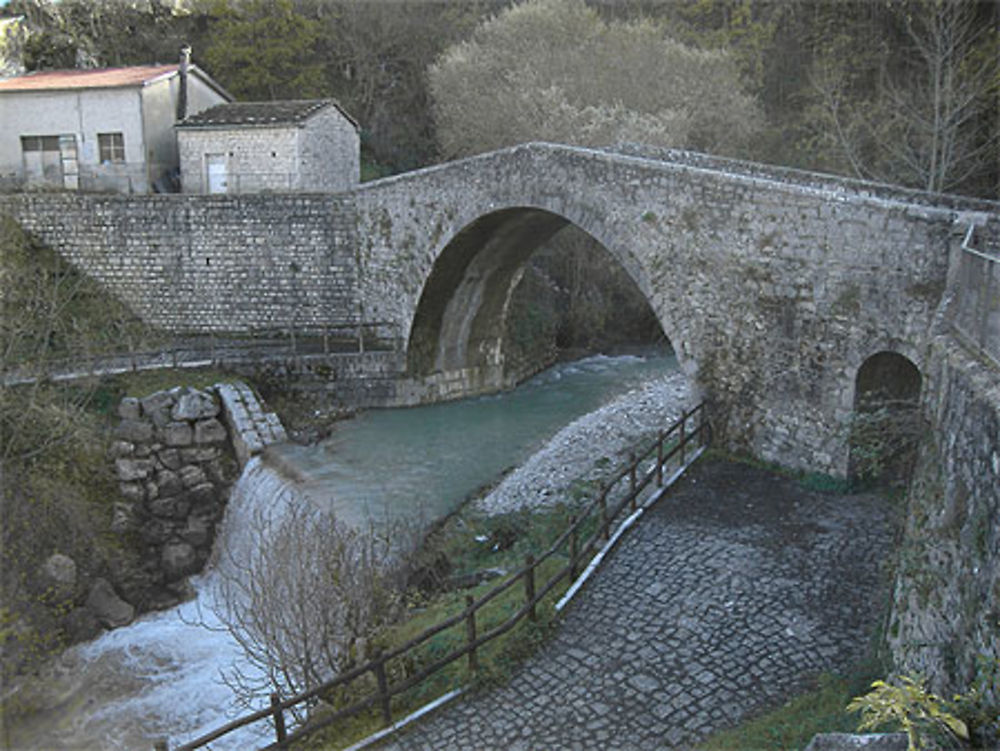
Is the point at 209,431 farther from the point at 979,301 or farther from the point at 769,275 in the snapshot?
the point at 979,301

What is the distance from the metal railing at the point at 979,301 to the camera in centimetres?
597

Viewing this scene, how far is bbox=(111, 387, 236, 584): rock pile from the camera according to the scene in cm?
1392

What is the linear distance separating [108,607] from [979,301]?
12.1m

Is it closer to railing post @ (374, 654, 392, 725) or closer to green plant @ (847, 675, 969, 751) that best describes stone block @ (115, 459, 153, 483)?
railing post @ (374, 654, 392, 725)

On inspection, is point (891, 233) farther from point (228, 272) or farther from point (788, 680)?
point (228, 272)

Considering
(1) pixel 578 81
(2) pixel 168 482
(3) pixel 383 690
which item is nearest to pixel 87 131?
(2) pixel 168 482

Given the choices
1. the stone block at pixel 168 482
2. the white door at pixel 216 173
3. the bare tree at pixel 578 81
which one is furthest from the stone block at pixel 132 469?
the bare tree at pixel 578 81

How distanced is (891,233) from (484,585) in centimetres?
640

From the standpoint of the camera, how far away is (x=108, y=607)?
12094mm

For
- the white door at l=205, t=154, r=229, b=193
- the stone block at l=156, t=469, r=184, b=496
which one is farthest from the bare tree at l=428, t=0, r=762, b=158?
the stone block at l=156, t=469, r=184, b=496

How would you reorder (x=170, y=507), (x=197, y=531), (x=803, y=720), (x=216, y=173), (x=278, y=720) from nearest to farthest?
(x=803, y=720)
(x=278, y=720)
(x=197, y=531)
(x=170, y=507)
(x=216, y=173)

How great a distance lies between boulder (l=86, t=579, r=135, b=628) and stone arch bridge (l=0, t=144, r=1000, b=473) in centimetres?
811

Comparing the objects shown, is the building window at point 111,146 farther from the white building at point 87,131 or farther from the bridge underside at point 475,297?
the bridge underside at point 475,297

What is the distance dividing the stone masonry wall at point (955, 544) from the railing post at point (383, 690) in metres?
3.90
